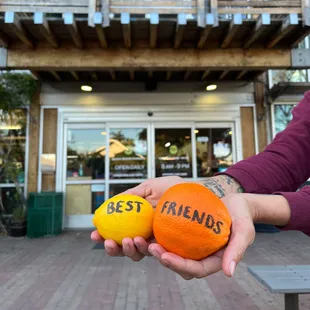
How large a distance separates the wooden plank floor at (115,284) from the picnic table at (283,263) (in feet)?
0.11

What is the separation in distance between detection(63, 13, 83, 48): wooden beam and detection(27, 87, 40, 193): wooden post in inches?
100

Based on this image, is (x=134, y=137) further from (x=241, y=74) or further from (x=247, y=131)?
(x=241, y=74)

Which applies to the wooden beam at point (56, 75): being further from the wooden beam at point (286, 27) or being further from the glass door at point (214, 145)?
the wooden beam at point (286, 27)

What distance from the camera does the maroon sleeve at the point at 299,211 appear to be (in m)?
1.07

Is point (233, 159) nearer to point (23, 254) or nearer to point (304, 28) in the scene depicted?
point (304, 28)

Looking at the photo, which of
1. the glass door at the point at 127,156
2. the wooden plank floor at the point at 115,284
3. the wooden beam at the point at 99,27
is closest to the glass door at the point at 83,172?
the glass door at the point at 127,156

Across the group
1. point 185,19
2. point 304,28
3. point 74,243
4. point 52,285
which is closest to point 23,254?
point 74,243

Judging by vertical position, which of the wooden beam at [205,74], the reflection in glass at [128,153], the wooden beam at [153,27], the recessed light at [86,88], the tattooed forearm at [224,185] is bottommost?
the tattooed forearm at [224,185]

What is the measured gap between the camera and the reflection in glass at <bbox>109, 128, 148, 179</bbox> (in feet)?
24.2

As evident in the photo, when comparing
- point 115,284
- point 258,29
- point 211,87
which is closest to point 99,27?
point 258,29

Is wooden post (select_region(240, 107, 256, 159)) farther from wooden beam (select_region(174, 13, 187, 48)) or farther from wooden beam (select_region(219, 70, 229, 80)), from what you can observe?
wooden beam (select_region(174, 13, 187, 48))

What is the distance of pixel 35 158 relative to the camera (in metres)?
7.19

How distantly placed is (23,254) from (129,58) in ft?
13.8

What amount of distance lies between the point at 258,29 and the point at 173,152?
138 inches
